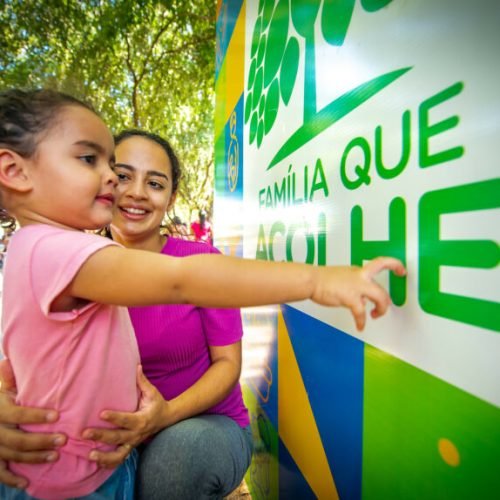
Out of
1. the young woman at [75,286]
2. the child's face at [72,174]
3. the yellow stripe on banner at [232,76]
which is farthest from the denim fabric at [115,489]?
the yellow stripe on banner at [232,76]

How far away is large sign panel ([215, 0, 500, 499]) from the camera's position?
1.79 feet

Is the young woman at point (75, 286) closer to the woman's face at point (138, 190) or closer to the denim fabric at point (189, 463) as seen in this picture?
the denim fabric at point (189, 463)

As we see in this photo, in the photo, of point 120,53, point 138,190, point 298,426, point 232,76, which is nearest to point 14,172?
point 138,190

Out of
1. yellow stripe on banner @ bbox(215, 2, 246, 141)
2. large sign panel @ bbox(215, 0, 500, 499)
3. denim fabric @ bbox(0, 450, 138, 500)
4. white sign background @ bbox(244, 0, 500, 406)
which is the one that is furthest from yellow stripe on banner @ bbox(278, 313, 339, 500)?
yellow stripe on banner @ bbox(215, 2, 246, 141)

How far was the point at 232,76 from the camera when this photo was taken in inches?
87.0

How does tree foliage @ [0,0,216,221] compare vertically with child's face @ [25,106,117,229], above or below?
above

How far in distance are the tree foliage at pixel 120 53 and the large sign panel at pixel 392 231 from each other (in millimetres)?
2717

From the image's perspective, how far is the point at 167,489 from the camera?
977mm

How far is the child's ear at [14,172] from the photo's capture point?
0.84m

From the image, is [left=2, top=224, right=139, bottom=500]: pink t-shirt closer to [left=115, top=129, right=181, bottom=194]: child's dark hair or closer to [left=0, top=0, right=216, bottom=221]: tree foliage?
[left=115, top=129, right=181, bottom=194]: child's dark hair

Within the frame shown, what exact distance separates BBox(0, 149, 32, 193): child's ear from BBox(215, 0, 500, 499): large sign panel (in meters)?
0.69

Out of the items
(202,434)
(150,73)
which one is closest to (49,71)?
(150,73)

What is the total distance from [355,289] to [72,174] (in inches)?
25.1

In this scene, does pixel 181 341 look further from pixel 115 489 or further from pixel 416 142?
pixel 416 142
